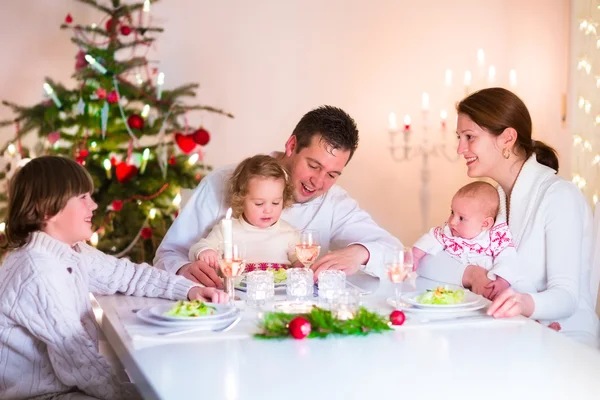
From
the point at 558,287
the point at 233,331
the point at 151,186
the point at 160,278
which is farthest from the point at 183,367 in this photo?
the point at 151,186

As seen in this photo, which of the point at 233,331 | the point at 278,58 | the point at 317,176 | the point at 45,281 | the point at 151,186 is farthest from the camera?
the point at 278,58

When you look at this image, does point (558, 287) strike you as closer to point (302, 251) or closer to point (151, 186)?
point (302, 251)

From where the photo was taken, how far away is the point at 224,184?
3246 millimetres

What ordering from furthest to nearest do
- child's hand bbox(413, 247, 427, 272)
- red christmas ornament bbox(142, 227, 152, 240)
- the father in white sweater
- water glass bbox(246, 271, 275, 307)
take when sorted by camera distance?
red christmas ornament bbox(142, 227, 152, 240)
the father in white sweater
child's hand bbox(413, 247, 427, 272)
water glass bbox(246, 271, 275, 307)

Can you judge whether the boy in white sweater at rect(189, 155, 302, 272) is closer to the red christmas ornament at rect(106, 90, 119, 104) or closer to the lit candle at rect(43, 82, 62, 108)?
the red christmas ornament at rect(106, 90, 119, 104)

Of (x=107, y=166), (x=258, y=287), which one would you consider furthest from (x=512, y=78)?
(x=258, y=287)

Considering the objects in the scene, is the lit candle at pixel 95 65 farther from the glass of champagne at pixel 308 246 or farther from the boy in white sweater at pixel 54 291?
the glass of champagne at pixel 308 246

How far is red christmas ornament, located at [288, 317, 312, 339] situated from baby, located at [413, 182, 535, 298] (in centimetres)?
100

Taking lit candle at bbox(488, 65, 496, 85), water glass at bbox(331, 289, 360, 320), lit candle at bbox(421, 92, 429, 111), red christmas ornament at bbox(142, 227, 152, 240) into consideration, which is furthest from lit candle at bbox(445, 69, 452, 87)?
water glass at bbox(331, 289, 360, 320)

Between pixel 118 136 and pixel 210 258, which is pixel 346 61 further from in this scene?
pixel 210 258

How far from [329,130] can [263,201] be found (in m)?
0.35

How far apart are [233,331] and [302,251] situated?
57 centimetres

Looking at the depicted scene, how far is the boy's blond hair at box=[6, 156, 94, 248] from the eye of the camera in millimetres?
2275

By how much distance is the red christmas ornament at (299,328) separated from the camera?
1.88 m
